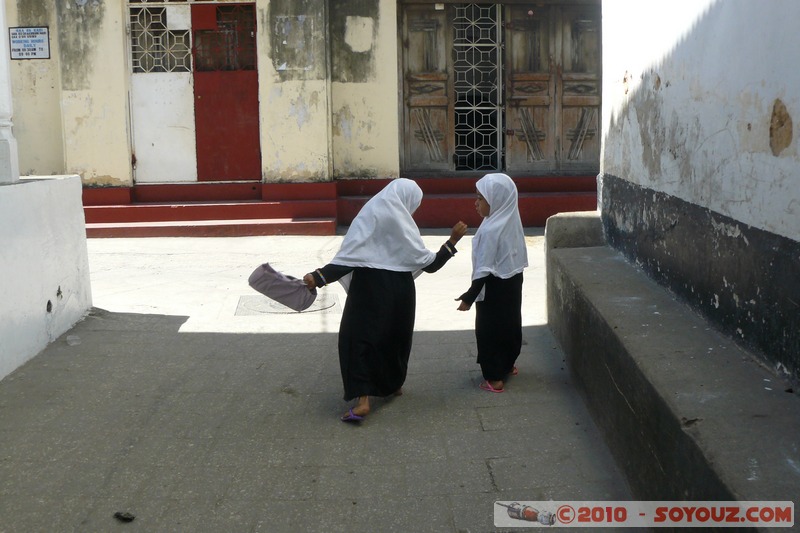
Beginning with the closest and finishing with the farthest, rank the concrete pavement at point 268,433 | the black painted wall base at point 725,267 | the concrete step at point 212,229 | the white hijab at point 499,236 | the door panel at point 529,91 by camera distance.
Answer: the black painted wall base at point 725,267, the concrete pavement at point 268,433, the white hijab at point 499,236, the concrete step at point 212,229, the door panel at point 529,91

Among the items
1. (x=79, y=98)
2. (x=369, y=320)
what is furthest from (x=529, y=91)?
(x=369, y=320)

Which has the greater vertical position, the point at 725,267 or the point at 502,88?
the point at 502,88

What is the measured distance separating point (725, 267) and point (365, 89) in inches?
330

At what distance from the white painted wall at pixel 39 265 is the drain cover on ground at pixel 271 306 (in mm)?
1225

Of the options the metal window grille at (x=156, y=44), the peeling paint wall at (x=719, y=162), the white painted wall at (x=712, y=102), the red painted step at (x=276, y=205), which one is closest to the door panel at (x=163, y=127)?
the metal window grille at (x=156, y=44)

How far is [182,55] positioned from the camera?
12000mm

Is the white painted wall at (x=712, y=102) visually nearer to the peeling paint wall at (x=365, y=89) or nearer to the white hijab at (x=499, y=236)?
the white hijab at (x=499, y=236)

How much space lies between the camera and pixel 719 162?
14.8ft

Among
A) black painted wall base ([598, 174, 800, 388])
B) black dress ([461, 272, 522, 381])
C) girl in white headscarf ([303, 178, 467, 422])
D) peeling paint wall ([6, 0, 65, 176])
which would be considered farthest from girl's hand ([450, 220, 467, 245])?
peeling paint wall ([6, 0, 65, 176])

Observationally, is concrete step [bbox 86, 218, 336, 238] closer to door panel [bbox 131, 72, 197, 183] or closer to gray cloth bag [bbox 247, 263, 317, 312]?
door panel [bbox 131, 72, 197, 183]

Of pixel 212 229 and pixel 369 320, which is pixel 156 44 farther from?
pixel 369 320

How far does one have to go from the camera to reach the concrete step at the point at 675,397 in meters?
3.03

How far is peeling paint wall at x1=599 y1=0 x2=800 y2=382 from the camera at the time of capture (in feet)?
12.1

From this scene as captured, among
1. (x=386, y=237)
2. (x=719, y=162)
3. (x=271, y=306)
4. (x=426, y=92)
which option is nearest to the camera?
(x=719, y=162)
